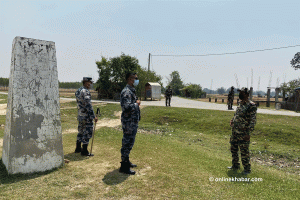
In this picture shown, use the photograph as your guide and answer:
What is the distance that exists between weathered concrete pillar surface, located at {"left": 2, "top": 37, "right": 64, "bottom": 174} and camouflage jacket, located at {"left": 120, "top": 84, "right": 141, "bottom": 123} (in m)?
1.57

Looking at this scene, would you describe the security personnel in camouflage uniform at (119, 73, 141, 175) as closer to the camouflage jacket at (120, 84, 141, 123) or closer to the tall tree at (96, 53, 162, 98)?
the camouflage jacket at (120, 84, 141, 123)

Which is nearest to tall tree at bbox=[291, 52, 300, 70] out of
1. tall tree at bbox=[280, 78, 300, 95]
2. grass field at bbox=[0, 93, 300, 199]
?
tall tree at bbox=[280, 78, 300, 95]

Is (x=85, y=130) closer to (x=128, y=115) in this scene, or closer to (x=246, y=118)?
(x=128, y=115)

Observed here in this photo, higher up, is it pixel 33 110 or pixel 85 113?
pixel 33 110

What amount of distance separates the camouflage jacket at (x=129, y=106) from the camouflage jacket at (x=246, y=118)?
2466mm

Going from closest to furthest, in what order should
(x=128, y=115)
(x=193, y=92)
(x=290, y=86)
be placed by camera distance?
1. (x=128, y=115)
2. (x=290, y=86)
3. (x=193, y=92)

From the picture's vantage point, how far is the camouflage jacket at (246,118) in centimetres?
458

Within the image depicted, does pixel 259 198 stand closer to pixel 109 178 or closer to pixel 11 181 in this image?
pixel 109 178

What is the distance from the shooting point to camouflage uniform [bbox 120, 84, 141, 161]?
4.22m

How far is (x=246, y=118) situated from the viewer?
464 centimetres

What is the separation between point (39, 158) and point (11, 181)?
63 centimetres

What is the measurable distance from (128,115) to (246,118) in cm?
279

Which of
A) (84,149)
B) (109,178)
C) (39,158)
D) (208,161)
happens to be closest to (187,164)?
(208,161)

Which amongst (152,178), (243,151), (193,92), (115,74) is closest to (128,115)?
(152,178)
